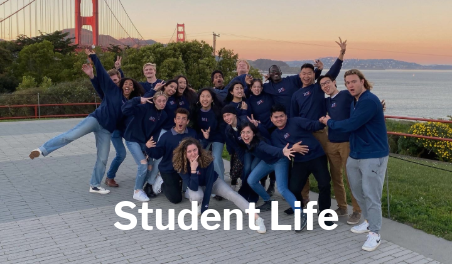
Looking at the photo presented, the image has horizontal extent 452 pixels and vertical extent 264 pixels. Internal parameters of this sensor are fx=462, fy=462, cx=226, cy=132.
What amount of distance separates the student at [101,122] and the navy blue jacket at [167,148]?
900 mm

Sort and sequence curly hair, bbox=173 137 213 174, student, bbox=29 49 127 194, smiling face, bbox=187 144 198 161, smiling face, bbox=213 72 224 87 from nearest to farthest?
smiling face, bbox=187 144 198 161
curly hair, bbox=173 137 213 174
student, bbox=29 49 127 194
smiling face, bbox=213 72 224 87

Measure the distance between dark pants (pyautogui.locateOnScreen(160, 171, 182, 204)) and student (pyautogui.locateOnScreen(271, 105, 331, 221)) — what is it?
1571 mm

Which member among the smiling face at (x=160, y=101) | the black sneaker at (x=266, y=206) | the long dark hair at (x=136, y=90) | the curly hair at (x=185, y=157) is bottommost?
the black sneaker at (x=266, y=206)

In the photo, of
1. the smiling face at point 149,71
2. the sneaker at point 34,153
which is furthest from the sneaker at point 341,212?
the sneaker at point 34,153

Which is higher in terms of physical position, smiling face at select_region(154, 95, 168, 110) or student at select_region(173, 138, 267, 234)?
smiling face at select_region(154, 95, 168, 110)

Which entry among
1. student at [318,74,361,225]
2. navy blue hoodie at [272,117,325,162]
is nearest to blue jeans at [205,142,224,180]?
navy blue hoodie at [272,117,325,162]

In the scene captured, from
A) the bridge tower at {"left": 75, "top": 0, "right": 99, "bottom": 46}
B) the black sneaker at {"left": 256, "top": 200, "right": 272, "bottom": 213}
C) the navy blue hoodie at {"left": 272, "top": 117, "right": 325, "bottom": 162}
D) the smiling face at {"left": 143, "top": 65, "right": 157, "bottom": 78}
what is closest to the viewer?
the navy blue hoodie at {"left": 272, "top": 117, "right": 325, "bottom": 162}

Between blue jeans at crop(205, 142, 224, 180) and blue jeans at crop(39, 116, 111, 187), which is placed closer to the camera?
blue jeans at crop(39, 116, 111, 187)

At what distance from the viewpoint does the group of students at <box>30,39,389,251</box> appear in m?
5.01

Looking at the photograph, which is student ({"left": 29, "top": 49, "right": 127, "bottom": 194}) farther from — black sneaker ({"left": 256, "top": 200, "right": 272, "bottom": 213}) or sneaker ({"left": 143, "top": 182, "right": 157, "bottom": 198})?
black sneaker ({"left": 256, "top": 200, "right": 272, "bottom": 213})

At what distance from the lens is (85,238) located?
524cm

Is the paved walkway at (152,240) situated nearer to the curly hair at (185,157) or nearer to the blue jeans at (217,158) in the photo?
the blue jeans at (217,158)

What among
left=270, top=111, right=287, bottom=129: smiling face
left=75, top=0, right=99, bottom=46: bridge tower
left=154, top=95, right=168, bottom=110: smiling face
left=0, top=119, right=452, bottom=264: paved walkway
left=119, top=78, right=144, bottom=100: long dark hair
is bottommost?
left=0, top=119, right=452, bottom=264: paved walkway

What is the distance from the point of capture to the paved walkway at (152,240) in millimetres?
4695
